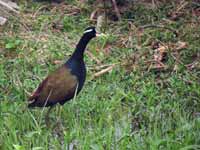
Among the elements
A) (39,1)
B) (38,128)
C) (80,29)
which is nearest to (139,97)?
(38,128)

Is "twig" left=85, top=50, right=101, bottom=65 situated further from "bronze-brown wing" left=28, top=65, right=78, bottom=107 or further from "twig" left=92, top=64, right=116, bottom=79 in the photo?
"bronze-brown wing" left=28, top=65, right=78, bottom=107

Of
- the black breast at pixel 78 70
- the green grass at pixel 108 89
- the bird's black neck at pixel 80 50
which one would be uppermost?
the bird's black neck at pixel 80 50

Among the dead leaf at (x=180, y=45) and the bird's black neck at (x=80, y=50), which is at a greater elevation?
the bird's black neck at (x=80, y=50)

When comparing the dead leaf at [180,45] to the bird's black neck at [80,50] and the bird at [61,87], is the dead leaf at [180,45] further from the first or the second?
the bird at [61,87]

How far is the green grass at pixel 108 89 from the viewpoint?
5.25 metres

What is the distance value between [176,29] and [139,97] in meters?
1.88

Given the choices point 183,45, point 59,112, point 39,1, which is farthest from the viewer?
point 39,1

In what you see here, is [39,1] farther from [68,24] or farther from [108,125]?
[108,125]

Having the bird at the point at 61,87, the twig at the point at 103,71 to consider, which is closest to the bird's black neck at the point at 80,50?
the bird at the point at 61,87

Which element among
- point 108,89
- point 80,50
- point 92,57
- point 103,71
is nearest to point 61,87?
point 80,50

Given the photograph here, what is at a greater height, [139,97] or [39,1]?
[39,1]

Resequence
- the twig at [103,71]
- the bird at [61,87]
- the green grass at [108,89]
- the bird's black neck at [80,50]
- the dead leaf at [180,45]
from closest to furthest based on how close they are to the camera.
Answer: the green grass at [108,89] → the bird at [61,87] → the bird's black neck at [80,50] → the twig at [103,71] → the dead leaf at [180,45]

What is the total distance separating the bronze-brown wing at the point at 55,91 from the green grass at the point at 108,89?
157 millimetres

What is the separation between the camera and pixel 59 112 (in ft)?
20.2
